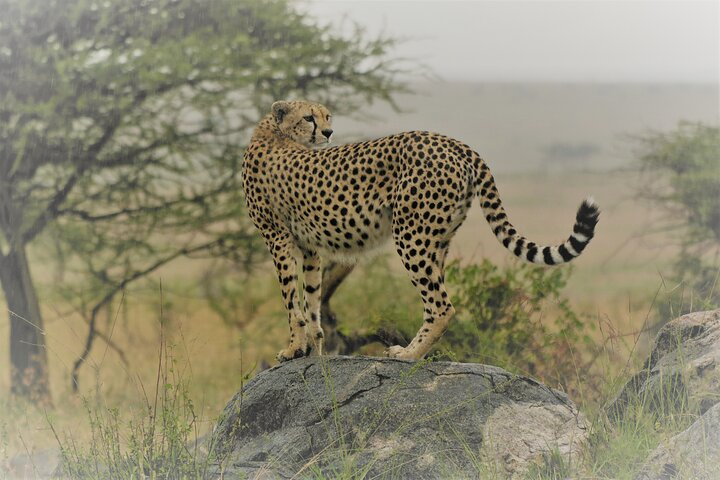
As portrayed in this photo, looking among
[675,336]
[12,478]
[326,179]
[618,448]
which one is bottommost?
[12,478]

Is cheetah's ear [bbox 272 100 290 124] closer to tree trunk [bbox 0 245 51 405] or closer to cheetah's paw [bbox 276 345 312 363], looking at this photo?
cheetah's paw [bbox 276 345 312 363]

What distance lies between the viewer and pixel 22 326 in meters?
10.4

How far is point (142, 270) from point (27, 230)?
1.29 meters

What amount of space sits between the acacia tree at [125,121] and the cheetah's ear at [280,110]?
14.4 ft

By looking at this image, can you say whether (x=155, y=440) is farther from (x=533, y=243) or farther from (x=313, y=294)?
(x=533, y=243)

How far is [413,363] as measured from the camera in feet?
17.0

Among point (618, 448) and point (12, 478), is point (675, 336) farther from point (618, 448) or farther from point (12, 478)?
point (12, 478)

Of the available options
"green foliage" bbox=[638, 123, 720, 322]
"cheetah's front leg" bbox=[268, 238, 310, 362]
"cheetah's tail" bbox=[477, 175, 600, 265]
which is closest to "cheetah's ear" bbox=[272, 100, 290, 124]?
"cheetah's front leg" bbox=[268, 238, 310, 362]

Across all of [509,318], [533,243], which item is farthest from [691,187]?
[533,243]

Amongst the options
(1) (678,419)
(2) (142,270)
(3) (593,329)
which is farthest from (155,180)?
(1) (678,419)

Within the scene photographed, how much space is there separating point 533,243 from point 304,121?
162cm

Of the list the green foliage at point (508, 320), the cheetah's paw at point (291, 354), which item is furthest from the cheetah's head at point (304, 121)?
the green foliage at point (508, 320)

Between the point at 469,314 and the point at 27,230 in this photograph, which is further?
the point at 27,230

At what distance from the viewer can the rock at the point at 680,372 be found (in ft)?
17.2
